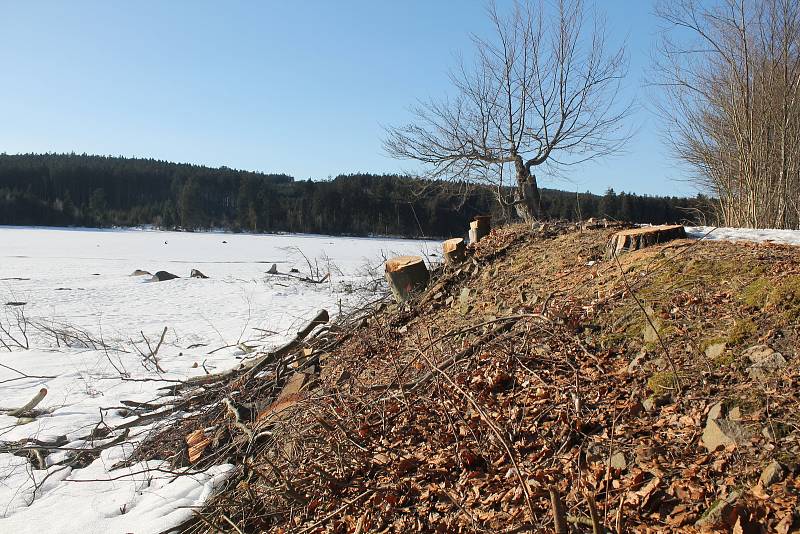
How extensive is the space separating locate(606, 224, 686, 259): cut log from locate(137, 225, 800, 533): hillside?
229mm

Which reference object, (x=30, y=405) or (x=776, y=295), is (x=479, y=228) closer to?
(x=776, y=295)

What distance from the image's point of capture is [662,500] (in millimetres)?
2215

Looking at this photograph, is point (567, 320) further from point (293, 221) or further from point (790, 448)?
point (293, 221)

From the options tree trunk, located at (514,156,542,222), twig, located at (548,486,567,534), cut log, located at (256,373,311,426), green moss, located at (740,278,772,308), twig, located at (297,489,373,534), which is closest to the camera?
twig, located at (548,486,567,534)

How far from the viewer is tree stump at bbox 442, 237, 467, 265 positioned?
6816mm

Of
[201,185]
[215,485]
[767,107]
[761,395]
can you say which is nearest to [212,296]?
[215,485]

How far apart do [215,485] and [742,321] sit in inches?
139

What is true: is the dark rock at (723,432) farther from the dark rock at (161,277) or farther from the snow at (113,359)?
the dark rock at (161,277)

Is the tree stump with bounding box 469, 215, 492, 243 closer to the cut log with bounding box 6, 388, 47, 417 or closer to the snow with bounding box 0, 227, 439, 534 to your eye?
the snow with bounding box 0, 227, 439, 534

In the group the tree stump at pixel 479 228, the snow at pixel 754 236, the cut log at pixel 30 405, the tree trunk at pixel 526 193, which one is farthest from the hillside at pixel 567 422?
the tree trunk at pixel 526 193

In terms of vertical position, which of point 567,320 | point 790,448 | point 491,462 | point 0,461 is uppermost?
point 567,320

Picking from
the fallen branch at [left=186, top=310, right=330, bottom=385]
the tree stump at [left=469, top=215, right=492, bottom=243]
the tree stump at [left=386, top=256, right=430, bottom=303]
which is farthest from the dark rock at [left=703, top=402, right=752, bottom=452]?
the tree stump at [left=469, top=215, right=492, bottom=243]

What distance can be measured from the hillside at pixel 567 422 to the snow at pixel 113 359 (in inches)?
17.1

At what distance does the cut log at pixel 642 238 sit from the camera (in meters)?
5.04
